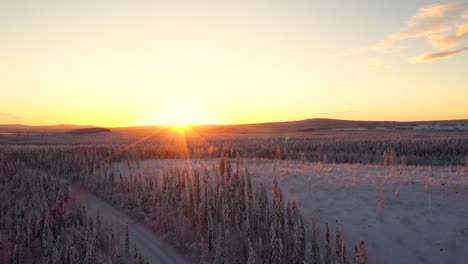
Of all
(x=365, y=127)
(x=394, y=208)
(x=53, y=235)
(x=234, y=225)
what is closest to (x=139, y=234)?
(x=53, y=235)

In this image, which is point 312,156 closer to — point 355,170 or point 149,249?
point 355,170

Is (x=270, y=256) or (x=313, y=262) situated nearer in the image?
(x=313, y=262)

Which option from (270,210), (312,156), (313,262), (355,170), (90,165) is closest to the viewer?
(313,262)

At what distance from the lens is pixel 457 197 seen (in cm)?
1038

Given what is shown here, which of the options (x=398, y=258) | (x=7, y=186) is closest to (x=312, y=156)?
(x=398, y=258)

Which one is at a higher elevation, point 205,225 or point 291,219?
point 291,219

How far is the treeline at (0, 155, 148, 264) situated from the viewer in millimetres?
8688

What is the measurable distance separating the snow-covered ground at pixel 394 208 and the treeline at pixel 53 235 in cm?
605

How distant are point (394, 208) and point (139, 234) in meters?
8.49

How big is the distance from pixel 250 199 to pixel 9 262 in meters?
7.00

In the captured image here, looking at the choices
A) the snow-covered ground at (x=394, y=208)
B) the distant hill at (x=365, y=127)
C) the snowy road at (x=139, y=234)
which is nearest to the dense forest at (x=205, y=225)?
the snowy road at (x=139, y=234)

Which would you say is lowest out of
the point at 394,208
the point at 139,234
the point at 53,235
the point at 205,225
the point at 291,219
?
the point at 139,234

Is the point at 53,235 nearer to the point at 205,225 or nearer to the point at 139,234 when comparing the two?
the point at 139,234

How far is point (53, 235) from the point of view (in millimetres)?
10469
